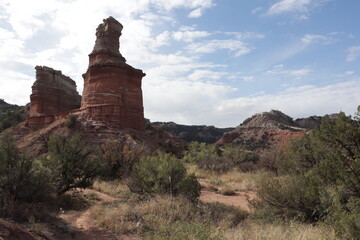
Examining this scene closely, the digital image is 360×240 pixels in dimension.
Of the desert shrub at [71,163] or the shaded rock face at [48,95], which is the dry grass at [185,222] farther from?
the shaded rock face at [48,95]

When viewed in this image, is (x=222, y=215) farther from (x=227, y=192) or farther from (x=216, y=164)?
(x=216, y=164)

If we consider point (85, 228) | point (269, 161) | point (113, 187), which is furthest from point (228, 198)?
point (269, 161)

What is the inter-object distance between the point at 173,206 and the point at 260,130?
7416cm

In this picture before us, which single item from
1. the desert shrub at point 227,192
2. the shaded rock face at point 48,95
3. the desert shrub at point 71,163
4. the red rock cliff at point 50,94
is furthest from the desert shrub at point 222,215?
the red rock cliff at point 50,94

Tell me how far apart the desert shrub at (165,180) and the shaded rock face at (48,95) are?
35.0 meters

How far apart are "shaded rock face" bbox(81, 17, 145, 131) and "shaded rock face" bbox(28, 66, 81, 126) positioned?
510 inches

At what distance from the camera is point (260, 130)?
7838 centimetres

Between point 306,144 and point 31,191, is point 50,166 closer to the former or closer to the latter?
point 31,191

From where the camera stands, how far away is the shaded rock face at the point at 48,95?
42500 millimetres

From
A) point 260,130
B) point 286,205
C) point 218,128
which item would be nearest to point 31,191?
point 286,205

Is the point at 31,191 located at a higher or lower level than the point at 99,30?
lower

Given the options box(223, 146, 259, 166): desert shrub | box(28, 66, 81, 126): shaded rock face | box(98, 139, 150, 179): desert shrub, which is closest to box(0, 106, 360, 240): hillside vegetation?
box(98, 139, 150, 179): desert shrub

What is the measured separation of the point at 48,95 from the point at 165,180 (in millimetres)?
40248

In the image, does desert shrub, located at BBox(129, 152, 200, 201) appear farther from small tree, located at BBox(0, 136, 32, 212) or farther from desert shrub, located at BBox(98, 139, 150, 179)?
desert shrub, located at BBox(98, 139, 150, 179)
